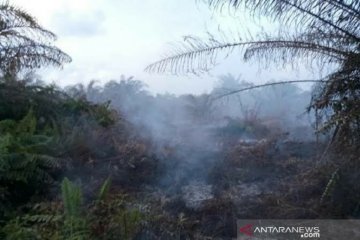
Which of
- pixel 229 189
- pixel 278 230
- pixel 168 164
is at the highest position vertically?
pixel 168 164

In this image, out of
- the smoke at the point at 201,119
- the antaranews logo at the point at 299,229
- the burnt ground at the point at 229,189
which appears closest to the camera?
the antaranews logo at the point at 299,229

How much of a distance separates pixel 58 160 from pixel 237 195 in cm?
247

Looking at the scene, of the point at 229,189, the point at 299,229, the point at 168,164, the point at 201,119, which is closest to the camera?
the point at 299,229

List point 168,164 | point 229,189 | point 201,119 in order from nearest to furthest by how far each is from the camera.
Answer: point 229,189
point 168,164
point 201,119

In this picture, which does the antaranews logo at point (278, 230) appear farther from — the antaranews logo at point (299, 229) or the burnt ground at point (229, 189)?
the burnt ground at point (229, 189)

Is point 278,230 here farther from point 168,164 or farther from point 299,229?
point 168,164

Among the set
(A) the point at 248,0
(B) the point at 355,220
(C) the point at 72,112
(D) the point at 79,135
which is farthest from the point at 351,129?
(C) the point at 72,112

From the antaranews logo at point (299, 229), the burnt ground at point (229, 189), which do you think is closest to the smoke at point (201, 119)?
the burnt ground at point (229, 189)

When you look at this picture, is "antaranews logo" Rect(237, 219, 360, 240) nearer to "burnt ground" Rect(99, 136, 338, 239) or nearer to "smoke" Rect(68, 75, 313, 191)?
"burnt ground" Rect(99, 136, 338, 239)

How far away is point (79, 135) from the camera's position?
7.46m

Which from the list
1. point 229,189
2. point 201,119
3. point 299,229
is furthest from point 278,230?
point 201,119

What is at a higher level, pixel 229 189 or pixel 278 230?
pixel 229 189

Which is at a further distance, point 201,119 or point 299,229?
point 201,119

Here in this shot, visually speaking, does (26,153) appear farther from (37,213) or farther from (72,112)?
(72,112)
